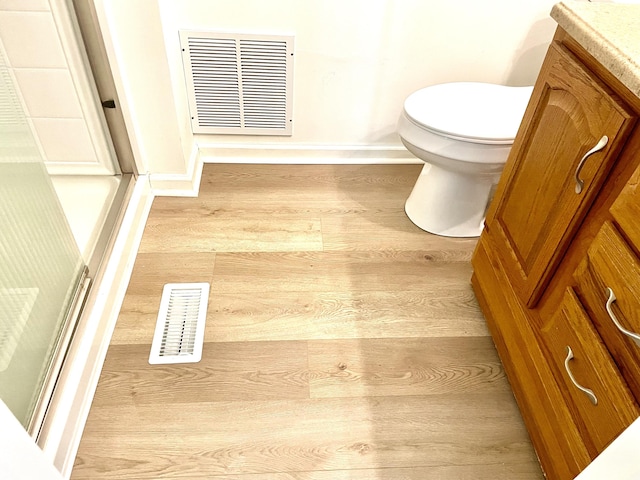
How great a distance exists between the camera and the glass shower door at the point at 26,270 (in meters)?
1.03

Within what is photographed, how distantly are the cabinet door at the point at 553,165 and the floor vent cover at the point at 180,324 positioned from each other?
92cm

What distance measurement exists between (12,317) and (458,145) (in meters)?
1.29

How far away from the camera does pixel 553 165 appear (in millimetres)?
1065

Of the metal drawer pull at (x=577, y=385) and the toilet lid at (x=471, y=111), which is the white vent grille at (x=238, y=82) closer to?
the toilet lid at (x=471, y=111)

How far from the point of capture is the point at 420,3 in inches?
68.8

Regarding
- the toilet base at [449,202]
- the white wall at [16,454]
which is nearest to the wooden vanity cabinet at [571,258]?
the toilet base at [449,202]

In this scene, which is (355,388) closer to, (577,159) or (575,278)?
(575,278)

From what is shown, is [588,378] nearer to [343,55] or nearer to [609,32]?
[609,32]

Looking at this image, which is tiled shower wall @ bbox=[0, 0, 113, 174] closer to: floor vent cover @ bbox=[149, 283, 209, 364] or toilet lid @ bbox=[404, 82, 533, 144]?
floor vent cover @ bbox=[149, 283, 209, 364]

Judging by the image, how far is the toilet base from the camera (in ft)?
5.52

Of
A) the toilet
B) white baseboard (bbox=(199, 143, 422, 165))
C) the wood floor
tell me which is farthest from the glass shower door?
the toilet

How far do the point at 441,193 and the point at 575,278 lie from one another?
32.0 inches

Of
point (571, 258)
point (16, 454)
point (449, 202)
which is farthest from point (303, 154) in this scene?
point (16, 454)

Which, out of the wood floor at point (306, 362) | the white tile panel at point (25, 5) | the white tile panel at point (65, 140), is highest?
the white tile panel at point (25, 5)
